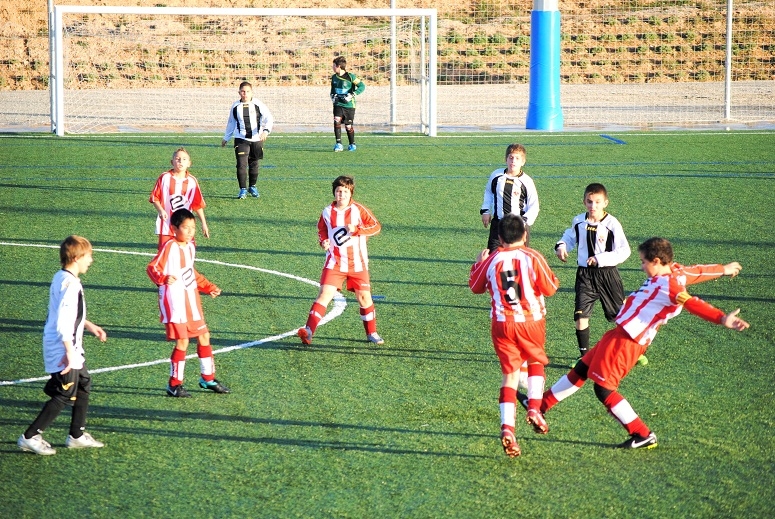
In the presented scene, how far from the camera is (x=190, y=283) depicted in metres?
7.46

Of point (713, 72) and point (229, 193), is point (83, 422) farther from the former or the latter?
point (713, 72)

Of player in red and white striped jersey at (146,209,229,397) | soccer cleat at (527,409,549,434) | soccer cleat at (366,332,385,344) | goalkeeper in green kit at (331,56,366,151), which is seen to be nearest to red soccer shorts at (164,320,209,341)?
player in red and white striped jersey at (146,209,229,397)

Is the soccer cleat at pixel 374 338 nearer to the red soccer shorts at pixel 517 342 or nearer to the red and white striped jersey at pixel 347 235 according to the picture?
the red and white striped jersey at pixel 347 235

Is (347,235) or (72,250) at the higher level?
(72,250)

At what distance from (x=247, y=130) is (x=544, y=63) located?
10.9 metres

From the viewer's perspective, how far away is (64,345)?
612 centimetres

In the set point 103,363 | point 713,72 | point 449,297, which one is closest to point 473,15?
point 713,72

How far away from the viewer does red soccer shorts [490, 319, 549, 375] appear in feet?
20.9

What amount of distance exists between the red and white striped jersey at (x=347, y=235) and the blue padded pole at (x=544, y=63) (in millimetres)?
16738

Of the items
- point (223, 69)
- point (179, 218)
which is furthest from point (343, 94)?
point (223, 69)

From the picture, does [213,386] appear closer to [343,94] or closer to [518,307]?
[518,307]

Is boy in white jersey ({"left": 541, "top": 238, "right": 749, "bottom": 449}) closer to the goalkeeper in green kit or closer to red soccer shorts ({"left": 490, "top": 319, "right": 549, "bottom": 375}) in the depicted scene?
red soccer shorts ({"left": 490, "top": 319, "right": 549, "bottom": 375})

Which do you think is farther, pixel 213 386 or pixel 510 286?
pixel 213 386

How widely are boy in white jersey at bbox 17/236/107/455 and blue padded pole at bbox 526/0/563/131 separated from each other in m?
19.7
